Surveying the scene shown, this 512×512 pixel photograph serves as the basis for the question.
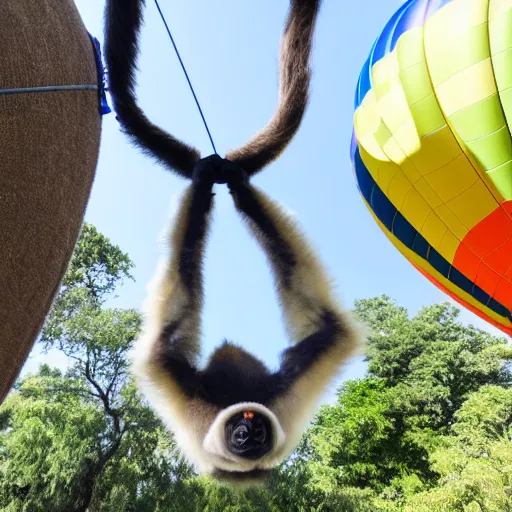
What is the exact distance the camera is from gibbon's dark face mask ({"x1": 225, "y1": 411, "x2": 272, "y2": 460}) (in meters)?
1.87

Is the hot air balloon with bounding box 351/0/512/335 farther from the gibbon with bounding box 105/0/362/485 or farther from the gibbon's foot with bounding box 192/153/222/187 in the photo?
the gibbon's foot with bounding box 192/153/222/187

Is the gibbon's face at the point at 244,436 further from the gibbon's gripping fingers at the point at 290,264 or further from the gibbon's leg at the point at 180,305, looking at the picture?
the gibbon's gripping fingers at the point at 290,264

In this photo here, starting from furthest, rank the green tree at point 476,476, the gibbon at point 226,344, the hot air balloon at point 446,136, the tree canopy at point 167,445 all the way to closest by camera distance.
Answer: the tree canopy at point 167,445, the green tree at point 476,476, the hot air balloon at point 446,136, the gibbon at point 226,344

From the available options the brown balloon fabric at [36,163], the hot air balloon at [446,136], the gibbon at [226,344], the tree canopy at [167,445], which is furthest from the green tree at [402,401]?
the brown balloon fabric at [36,163]

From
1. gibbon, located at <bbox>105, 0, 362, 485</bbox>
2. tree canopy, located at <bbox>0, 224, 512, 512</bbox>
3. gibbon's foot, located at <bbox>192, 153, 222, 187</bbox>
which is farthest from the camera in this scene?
tree canopy, located at <bbox>0, 224, 512, 512</bbox>

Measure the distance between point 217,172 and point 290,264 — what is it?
598 millimetres

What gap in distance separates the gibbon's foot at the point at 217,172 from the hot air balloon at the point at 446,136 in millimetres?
2753

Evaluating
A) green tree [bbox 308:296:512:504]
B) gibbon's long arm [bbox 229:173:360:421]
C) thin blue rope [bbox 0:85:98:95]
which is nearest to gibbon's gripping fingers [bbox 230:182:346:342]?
gibbon's long arm [bbox 229:173:360:421]

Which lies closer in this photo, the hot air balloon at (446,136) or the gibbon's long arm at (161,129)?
the gibbon's long arm at (161,129)

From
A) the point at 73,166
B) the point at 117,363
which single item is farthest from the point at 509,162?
the point at 117,363

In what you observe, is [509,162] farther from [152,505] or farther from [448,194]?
[152,505]

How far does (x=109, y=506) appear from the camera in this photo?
37.0 ft

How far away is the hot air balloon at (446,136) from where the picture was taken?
3.84m

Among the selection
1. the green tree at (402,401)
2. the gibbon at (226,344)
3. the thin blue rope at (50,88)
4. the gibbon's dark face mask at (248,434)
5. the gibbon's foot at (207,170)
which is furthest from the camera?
the green tree at (402,401)
